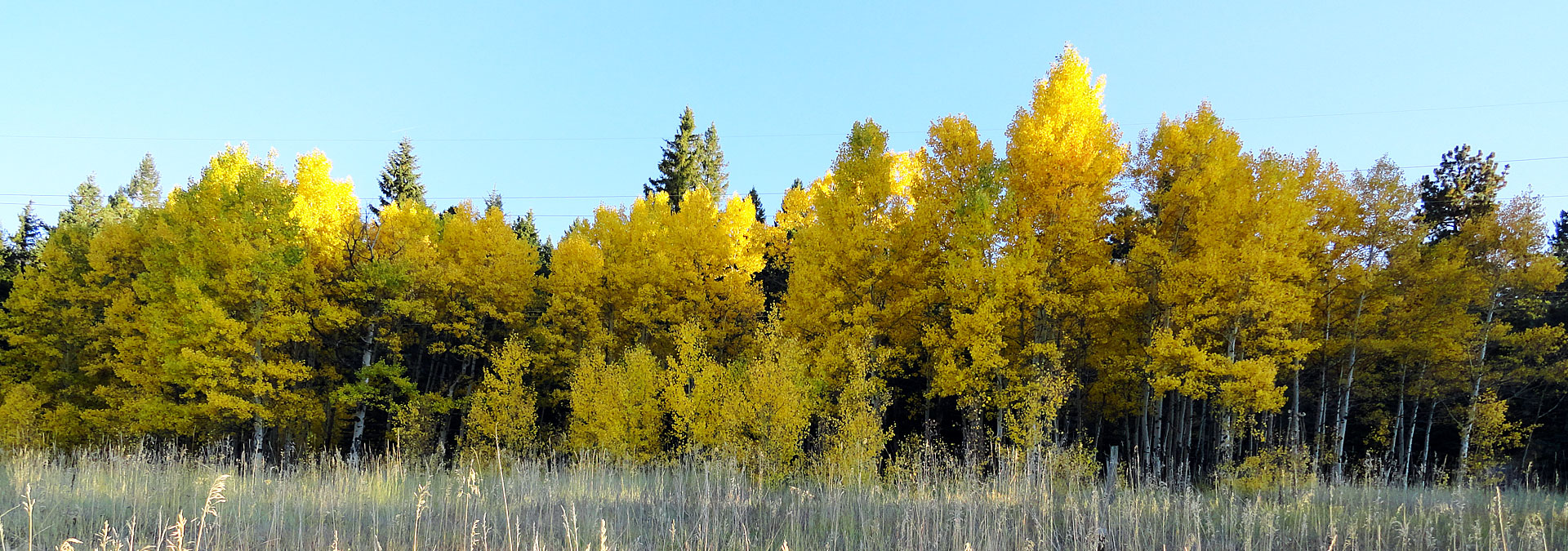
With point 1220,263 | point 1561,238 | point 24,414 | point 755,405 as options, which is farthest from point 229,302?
point 1561,238

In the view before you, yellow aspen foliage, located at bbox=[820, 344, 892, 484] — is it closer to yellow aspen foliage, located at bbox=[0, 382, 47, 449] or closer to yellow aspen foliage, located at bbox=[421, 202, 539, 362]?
yellow aspen foliage, located at bbox=[421, 202, 539, 362]

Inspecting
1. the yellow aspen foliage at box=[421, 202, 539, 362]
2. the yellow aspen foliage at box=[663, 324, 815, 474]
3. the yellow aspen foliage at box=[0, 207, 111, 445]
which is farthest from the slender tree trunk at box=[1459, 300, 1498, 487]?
the yellow aspen foliage at box=[0, 207, 111, 445]

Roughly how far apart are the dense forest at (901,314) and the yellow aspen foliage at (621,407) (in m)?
0.14

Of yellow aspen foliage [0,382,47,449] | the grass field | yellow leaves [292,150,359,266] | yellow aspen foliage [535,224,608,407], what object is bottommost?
yellow aspen foliage [0,382,47,449]

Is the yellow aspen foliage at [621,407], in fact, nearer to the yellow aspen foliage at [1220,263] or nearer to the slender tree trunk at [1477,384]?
the yellow aspen foliage at [1220,263]

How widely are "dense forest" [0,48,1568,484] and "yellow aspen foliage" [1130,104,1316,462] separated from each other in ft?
0.29

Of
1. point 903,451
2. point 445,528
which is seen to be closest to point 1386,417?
point 903,451

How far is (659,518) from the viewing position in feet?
22.4

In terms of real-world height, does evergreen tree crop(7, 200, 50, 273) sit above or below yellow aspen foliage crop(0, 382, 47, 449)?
above

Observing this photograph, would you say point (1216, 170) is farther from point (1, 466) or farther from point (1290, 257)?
point (1, 466)

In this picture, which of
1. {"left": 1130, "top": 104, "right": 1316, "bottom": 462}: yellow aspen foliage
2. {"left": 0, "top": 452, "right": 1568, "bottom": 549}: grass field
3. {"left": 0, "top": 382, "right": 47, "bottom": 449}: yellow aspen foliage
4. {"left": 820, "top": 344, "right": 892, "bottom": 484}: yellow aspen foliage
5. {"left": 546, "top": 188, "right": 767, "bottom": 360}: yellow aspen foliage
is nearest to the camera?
{"left": 0, "top": 452, "right": 1568, "bottom": 549}: grass field

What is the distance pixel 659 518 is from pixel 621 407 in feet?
49.2

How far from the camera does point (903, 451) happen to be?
1800 centimetres

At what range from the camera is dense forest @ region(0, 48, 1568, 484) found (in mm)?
17109
